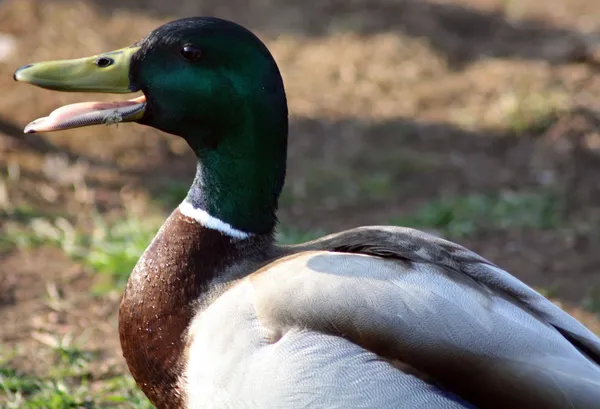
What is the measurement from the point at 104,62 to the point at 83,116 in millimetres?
194

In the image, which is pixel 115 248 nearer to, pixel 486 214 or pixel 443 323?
pixel 486 214

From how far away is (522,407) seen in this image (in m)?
2.51

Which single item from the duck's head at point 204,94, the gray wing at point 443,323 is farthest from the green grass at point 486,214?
the gray wing at point 443,323

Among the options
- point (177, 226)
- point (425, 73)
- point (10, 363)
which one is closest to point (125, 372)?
point (10, 363)

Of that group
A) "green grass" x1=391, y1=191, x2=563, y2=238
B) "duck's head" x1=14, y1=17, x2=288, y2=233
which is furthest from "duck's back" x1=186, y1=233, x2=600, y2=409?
"green grass" x1=391, y1=191, x2=563, y2=238

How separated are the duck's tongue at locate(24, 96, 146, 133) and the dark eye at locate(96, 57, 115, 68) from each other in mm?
122

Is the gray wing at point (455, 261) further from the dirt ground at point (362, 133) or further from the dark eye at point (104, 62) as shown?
the dirt ground at point (362, 133)

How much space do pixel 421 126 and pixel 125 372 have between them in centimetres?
342

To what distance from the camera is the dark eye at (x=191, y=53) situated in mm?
2998

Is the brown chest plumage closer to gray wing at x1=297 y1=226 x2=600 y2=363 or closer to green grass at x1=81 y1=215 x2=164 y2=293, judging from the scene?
gray wing at x1=297 y1=226 x2=600 y2=363

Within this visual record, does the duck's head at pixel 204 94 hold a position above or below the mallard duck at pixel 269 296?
above

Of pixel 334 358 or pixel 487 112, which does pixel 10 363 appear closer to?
pixel 334 358

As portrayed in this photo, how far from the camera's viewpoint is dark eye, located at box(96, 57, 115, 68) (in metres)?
3.03

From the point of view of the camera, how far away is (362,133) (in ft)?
21.3
